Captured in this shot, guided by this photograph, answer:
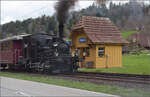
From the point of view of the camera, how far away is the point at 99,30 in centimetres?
2305

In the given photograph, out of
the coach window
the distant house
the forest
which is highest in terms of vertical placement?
the forest

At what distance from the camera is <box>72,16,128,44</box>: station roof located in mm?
21828

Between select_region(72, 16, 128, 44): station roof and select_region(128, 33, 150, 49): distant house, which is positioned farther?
select_region(72, 16, 128, 44): station roof

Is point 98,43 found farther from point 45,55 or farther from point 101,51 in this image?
point 45,55

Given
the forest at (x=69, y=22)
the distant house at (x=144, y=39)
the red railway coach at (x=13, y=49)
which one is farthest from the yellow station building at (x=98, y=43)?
the red railway coach at (x=13, y=49)

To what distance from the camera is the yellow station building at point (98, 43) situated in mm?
21703

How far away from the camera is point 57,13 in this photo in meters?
16.9

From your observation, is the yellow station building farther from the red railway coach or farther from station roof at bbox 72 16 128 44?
the red railway coach

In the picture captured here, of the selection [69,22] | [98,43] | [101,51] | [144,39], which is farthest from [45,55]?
[144,39]

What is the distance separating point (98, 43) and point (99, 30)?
233cm

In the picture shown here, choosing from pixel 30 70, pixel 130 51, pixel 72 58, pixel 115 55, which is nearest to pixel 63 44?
pixel 72 58

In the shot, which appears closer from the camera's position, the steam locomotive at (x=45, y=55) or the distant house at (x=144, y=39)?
the steam locomotive at (x=45, y=55)

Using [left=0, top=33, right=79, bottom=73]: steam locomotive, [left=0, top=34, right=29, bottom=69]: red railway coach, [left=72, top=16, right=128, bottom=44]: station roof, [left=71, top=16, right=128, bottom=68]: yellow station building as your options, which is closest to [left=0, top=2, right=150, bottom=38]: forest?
[left=72, top=16, right=128, bottom=44]: station roof

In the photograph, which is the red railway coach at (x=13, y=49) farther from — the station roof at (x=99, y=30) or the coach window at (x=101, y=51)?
the coach window at (x=101, y=51)
